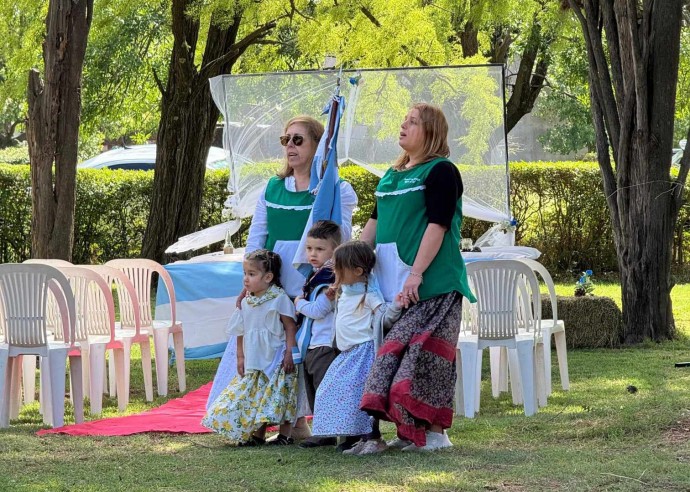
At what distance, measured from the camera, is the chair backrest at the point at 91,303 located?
6941 millimetres

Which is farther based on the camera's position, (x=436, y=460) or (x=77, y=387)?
(x=77, y=387)

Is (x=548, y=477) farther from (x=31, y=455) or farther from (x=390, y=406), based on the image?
(x=31, y=455)

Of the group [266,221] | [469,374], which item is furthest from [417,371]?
[469,374]

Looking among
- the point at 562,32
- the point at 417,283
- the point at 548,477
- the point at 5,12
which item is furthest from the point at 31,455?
the point at 562,32

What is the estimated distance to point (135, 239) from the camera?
607 inches

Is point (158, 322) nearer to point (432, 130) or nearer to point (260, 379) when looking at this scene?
point (260, 379)

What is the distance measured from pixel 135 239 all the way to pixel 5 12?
12.9 ft

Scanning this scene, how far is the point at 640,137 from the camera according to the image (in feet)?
31.4

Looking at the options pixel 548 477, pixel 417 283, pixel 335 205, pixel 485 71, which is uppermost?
pixel 485 71

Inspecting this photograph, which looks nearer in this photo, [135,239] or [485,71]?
[485,71]

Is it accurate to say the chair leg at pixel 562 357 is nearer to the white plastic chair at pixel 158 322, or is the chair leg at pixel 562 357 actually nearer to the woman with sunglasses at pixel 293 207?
the woman with sunglasses at pixel 293 207

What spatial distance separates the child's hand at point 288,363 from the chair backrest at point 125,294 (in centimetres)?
204

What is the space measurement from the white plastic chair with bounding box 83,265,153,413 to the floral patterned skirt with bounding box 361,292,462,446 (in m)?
2.50

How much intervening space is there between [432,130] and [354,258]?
26.1 inches
